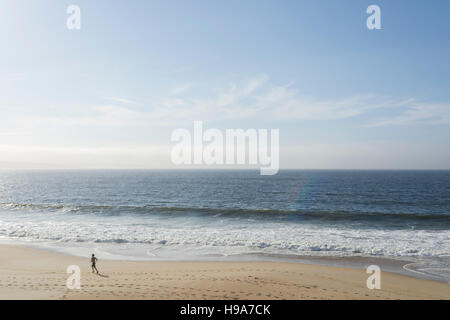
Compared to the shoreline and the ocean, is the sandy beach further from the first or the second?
the ocean

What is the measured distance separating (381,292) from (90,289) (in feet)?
43.0

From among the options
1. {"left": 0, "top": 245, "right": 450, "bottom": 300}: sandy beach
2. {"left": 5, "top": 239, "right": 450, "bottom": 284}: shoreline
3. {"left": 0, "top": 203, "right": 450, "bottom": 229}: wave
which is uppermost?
{"left": 0, "top": 245, "right": 450, "bottom": 300}: sandy beach

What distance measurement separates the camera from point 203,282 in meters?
14.2

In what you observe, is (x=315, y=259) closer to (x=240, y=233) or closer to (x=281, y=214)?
(x=240, y=233)

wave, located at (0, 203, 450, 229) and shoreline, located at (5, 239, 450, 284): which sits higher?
shoreline, located at (5, 239, 450, 284)

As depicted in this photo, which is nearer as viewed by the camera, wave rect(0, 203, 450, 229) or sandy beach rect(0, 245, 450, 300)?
sandy beach rect(0, 245, 450, 300)

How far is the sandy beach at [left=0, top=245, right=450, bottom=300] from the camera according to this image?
1266 centimetres

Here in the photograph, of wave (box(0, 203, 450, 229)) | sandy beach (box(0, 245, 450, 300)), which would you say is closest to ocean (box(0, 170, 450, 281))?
wave (box(0, 203, 450, 229))

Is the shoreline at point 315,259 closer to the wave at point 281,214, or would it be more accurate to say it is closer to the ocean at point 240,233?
the ocean at point 240,233

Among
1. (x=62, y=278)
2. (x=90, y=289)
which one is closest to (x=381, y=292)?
(x=90, y=289)

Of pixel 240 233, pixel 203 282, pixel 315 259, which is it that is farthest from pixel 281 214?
pixel 203 282
